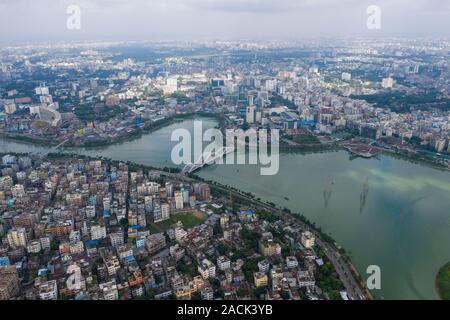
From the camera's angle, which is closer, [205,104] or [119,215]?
[119,215]

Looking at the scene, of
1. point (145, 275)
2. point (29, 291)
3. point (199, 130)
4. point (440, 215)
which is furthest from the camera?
point (199, 130)

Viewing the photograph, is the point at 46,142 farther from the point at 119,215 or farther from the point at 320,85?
the point at 320,85

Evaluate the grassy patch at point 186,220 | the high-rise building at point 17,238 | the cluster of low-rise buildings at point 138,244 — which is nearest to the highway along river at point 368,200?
the cluster of low-rise buildings at point 138,244

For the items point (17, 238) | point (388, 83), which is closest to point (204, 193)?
point (17, 238)

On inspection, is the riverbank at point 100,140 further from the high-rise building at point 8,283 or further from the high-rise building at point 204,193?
the high-rise building at point 8,283

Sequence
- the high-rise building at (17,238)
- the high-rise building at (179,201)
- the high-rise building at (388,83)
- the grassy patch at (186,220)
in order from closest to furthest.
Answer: the high-rise building at (17,238)
the grassy patch at (186,220)
the high-rise building at (179,201)
the high-rise building at (388,83)

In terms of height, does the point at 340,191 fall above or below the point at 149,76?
below

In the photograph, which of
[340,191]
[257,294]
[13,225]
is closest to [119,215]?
[13,225]
